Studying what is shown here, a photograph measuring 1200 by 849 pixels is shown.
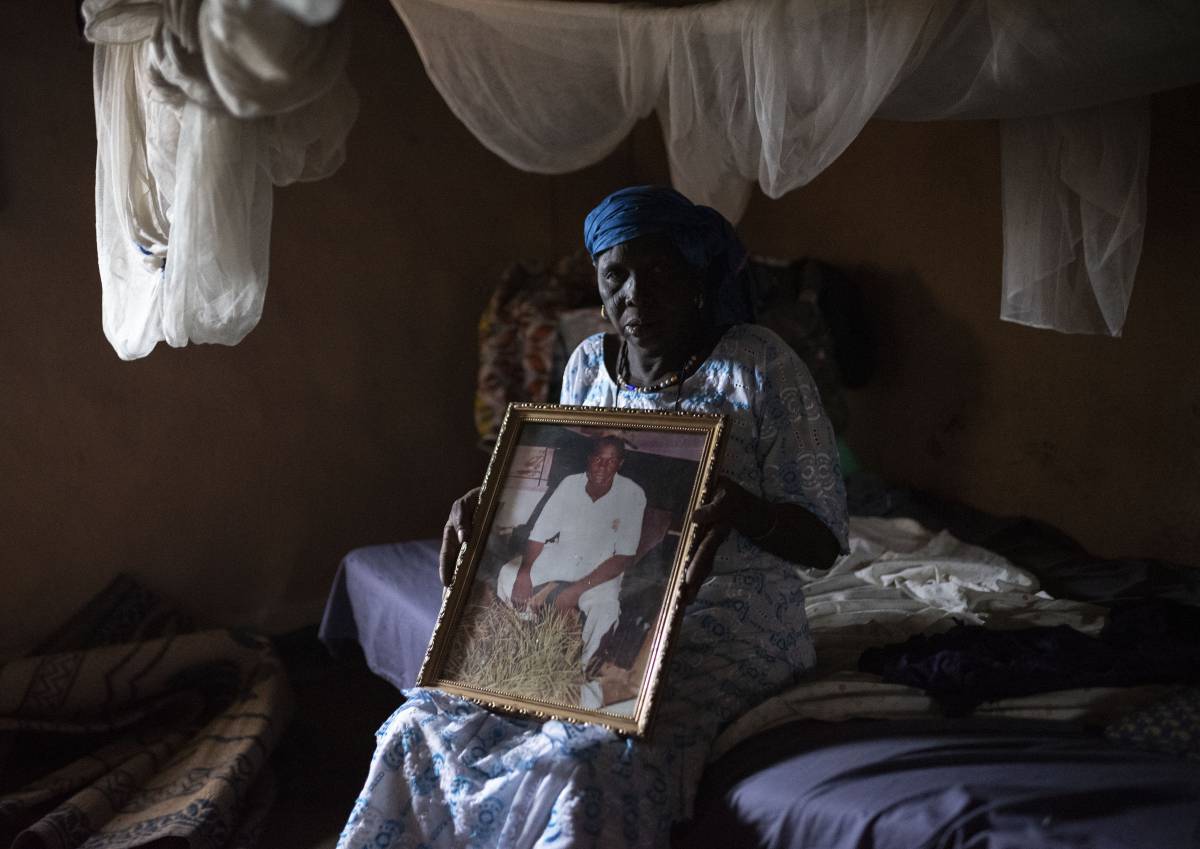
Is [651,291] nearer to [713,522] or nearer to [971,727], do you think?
[713,522]

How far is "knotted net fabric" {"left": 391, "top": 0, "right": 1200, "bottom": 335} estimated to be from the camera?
6.79ft

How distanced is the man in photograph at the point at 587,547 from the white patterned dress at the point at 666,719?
7.1 inches

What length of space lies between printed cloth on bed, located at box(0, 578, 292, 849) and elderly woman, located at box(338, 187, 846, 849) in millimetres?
1079

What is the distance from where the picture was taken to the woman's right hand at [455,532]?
2.01 meters

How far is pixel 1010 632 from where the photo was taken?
7.16 feet

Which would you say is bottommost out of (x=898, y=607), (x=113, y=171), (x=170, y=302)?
(x=898, y=607)

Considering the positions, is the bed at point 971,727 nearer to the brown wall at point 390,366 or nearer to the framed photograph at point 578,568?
the framed photograph at point 578,568

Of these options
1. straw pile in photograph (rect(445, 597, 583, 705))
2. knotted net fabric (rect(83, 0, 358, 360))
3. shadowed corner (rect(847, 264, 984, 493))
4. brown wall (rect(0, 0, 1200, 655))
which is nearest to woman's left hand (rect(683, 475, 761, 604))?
straw pile in photograph (rect(445, 597, 583, 705))

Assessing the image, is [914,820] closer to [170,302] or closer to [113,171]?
[170,302]

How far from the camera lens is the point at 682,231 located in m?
1.98

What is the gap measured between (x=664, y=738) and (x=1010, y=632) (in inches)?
36.7

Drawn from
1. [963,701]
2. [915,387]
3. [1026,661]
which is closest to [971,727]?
[963,701]

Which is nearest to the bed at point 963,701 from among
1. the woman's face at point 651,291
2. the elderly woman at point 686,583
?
the elderly woman at point 686,583

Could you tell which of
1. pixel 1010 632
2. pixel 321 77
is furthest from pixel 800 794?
pixel 321 77
